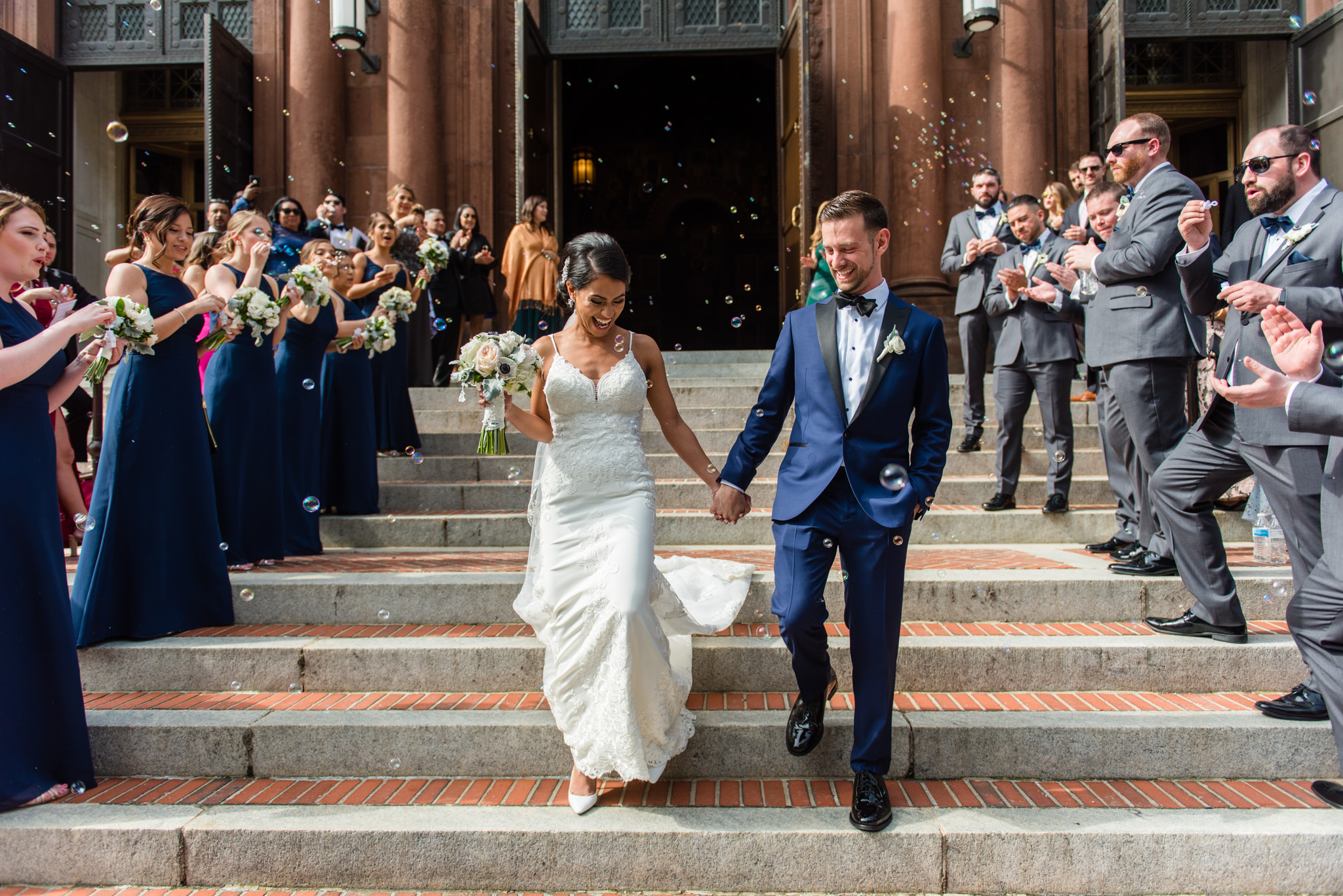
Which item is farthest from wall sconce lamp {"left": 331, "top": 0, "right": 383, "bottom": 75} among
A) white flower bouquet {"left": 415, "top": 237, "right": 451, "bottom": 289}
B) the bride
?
the bride

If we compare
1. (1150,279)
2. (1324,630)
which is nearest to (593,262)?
(1324,630)

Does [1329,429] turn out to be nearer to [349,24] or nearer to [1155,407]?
[1155,407]

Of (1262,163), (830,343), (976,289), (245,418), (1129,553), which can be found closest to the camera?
(830,343)

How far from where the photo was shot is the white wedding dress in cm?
310

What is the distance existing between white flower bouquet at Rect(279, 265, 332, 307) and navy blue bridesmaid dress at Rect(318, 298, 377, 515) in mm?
870

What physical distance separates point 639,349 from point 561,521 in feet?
2.70

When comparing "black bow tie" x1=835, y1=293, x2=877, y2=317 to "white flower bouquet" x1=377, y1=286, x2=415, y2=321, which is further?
"white flower bouquet" x1=377, y1=286, x2=415, y2=321

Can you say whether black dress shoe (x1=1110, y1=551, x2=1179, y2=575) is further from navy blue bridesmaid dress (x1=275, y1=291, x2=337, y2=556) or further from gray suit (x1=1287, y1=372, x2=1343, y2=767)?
navy blue bridesmaid dress (x1=275, y1=291, x2=337, y2=556)

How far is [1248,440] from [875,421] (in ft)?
5.67

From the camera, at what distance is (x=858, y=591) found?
9.97 ft

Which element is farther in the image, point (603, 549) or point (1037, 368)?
point (1037, 368)

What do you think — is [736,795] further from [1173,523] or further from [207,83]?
[207,83]

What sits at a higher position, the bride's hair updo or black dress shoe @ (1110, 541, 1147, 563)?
the bride's hair updo

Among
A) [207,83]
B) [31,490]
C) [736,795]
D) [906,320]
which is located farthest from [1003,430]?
[207,83]
